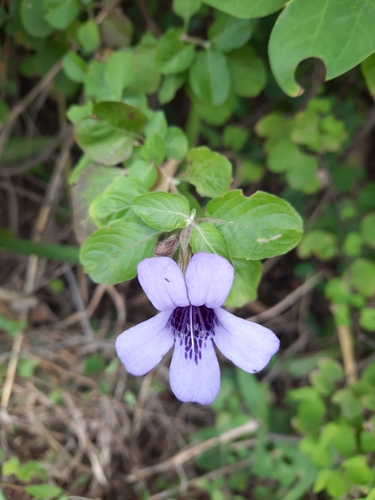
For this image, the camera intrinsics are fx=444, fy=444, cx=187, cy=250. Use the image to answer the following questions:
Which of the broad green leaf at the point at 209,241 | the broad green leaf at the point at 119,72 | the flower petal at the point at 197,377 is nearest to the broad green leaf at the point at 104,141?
the broad green leaf at the point at 119,72

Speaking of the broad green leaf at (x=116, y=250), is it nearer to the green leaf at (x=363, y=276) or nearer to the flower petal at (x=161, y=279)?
the flower petal at (x=161, y=279)

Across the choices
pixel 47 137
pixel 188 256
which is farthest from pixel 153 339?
pixel 47 137

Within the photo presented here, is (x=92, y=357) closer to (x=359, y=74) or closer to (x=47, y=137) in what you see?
(x=47, y=137)

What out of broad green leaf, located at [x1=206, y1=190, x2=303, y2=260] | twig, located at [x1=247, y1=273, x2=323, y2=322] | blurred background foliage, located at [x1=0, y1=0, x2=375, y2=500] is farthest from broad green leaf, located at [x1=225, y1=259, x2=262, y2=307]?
twig, located at [x1=247, y1=273, x2=323, y2=322]

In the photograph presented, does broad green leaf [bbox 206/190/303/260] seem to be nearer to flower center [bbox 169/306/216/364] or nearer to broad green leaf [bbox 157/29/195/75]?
flower center [bbox 169/306/216/364]

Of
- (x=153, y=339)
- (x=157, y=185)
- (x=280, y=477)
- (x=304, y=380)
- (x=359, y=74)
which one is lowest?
(x=280, y=477)

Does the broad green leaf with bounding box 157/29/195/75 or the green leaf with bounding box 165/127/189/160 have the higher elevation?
the broad green leaf with bounding box 157/29/195/75

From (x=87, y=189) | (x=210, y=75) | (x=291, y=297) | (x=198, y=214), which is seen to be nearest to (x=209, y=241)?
(x=198, y=214)
